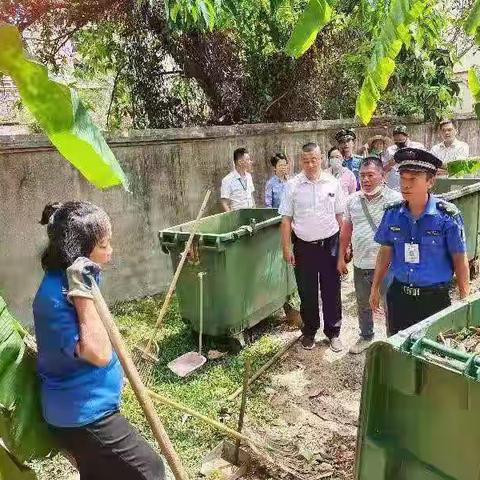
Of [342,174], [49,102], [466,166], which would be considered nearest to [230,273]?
[466,166]

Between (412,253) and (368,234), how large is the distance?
0.95 metres

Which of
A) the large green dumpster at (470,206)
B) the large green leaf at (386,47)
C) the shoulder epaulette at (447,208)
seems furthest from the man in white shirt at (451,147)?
the large green leaf at (386,47)

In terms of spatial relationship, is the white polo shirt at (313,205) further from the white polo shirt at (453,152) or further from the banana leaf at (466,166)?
the white polo shirt at (453,152)

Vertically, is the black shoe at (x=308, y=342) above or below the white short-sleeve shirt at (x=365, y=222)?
below

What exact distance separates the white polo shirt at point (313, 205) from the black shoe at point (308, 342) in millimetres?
944

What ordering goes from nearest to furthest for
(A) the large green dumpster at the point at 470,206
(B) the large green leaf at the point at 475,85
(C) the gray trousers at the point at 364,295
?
(B) the large green leaf at the point at 475,85 → (C) the gray trousers at the point at 364,295 → (A) the large green dumpster at the point at 470,206

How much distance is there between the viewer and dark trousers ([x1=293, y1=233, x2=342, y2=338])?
4477mm

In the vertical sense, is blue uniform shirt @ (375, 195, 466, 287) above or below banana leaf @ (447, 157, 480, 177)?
below

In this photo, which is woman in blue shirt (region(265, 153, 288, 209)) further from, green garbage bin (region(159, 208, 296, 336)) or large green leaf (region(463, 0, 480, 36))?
large green leaf (region(463, 0, 480, 36))

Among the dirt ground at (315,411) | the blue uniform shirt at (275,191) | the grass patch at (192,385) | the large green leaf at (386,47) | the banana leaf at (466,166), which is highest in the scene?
the large green leaf at (386,47)

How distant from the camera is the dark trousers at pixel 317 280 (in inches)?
176

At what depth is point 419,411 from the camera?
196 cm

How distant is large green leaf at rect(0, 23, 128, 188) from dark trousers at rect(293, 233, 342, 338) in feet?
10.8

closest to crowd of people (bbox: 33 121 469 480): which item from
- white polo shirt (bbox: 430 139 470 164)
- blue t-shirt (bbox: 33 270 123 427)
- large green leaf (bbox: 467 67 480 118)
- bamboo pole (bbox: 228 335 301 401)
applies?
blue t-shirt (bbox: 33 270 123 427)
